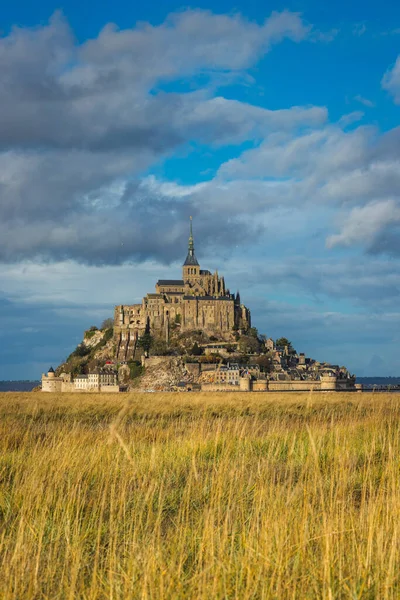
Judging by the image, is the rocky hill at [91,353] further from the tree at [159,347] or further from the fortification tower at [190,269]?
the fortification tower at [190,269]

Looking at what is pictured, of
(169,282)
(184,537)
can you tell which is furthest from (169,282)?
(184,537)

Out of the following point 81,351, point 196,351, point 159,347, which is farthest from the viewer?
point 81,351

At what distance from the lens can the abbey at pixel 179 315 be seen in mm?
100000

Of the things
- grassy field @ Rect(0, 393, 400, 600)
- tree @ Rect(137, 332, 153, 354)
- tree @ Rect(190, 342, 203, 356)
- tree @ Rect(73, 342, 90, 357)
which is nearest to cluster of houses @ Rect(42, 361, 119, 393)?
tree @ Rect(137, 332, 153, 354)

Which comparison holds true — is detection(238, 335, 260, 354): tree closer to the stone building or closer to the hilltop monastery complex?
the hilltop monastery complex

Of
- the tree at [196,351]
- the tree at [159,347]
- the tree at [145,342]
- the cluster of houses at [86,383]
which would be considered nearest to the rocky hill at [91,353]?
the tree at [145,342]

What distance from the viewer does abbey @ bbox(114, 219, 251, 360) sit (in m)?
100

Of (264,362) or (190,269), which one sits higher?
(190,269)

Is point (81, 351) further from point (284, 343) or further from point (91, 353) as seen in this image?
point (284, 343)

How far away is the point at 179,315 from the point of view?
101m

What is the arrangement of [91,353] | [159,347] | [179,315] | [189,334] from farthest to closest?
[91,353] → [179,315] → [189,334] → [159,347]

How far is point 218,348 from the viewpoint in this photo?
9238cm

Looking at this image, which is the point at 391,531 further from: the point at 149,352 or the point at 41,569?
the point at 149,352

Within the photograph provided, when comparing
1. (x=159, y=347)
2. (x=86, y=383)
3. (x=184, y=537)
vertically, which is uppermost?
(x=159, y=347)
